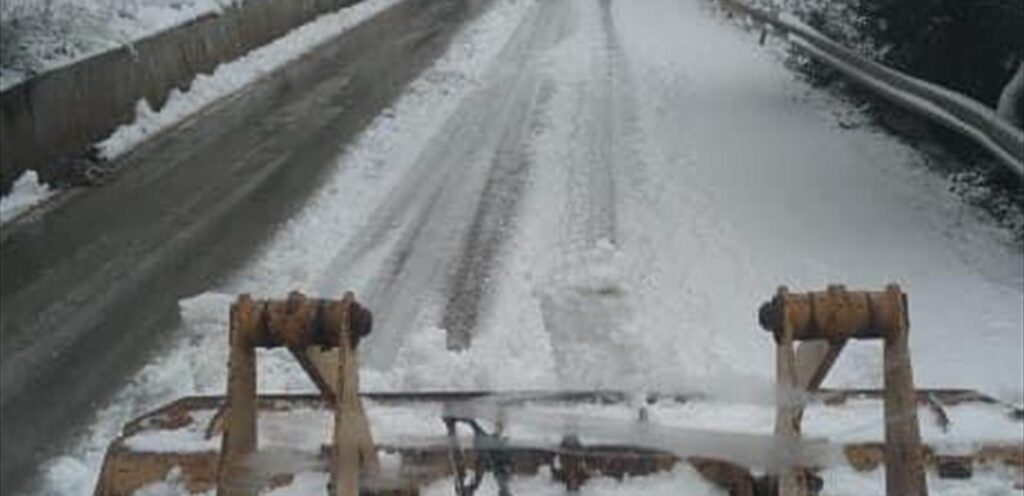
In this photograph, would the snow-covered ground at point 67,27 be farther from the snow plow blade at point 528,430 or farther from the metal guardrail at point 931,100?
the snow plow blade at point 528,430

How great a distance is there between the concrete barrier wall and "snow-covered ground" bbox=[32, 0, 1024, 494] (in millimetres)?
2561

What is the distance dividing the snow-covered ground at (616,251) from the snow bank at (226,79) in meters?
2.25

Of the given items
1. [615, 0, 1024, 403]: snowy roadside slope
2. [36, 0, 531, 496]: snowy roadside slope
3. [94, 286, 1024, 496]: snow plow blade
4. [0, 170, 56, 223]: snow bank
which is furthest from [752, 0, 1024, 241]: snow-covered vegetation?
[0, 170, 56, 223]: snow bank

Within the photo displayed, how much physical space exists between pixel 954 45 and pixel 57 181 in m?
7.50

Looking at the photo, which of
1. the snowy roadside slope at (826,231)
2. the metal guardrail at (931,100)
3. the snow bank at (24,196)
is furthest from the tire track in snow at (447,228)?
the metal guardrail at (931,100)

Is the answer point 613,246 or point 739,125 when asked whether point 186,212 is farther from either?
point 739,125

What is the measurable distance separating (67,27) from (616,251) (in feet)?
26.0

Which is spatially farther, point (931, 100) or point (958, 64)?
point (958, 64)

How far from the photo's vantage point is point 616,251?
9.63 m

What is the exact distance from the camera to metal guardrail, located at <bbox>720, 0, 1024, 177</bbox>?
9.62 meters

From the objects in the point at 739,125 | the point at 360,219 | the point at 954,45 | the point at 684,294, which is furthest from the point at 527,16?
the point at 684,294

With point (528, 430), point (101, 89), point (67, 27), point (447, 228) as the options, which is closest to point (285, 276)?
point (447, 228)

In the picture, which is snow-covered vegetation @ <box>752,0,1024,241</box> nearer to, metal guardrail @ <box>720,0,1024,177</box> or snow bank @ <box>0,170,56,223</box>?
metal guardrail @ <box>720,0,1024,177</box>

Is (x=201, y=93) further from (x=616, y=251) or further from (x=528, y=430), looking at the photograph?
(x=528, y=430)
